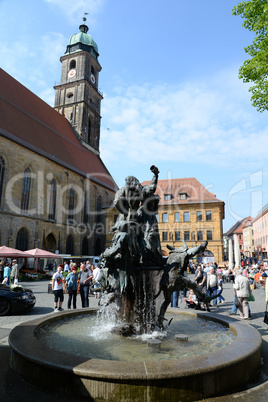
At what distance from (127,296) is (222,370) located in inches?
82.7

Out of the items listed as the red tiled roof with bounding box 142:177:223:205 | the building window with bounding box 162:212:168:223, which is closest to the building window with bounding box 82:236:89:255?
the building window with bounding box 162:212:168:223

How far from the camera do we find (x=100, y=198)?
154ft

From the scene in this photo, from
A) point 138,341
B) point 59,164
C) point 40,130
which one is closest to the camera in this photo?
point 138,341

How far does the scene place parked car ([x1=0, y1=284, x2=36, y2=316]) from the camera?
9.40 m

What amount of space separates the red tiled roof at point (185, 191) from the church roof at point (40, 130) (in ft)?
33.0

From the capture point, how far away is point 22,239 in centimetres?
2983

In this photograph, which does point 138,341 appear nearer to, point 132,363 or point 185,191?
point 132,363

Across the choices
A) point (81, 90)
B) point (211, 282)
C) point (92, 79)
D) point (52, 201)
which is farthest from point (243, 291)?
point (92, 79)

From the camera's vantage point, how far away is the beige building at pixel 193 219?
41.2 meters

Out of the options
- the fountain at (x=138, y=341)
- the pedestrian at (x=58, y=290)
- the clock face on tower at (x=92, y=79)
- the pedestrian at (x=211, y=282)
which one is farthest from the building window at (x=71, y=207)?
the fountain at (x=138, y=341)

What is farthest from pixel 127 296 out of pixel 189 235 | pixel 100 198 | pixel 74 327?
pixel 100 198

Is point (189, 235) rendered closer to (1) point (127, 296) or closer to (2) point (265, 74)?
(2) point (265, 74)

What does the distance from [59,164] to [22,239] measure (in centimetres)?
1108

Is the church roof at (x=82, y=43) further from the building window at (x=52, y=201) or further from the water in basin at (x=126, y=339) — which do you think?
the water in basin at (x=126, y=339)
